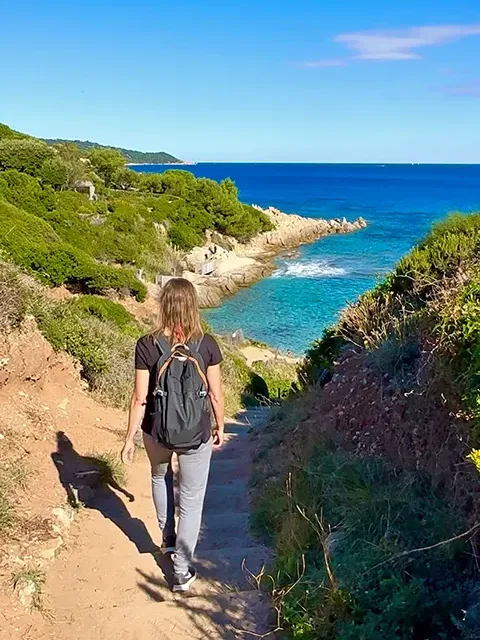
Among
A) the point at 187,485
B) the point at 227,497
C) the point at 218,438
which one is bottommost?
the point at 227,497

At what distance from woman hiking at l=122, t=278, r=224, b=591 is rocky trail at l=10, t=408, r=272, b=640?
9.1 inches

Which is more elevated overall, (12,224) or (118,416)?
(12,224)

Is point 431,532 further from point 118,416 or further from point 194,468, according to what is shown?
point 118,416

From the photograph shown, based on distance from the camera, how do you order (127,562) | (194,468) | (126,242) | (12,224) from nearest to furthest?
1. (194,468)
2. (127,562)
3. (12,224)
4. (126,242)

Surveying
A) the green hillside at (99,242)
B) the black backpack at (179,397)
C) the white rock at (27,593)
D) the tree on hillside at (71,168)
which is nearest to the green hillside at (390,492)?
the black backpack at (179,397)

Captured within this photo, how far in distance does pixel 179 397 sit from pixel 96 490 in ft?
7.48

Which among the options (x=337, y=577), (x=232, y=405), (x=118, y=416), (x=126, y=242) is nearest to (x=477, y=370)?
(x=337, y=577)

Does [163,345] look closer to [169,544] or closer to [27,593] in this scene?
[169,544]

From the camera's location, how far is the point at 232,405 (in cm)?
1251

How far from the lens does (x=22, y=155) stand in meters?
38.9

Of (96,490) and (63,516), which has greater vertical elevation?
(63,516)

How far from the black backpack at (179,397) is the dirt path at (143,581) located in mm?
985

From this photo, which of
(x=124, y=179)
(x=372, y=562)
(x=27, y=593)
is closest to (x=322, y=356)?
(x=372, y=562)

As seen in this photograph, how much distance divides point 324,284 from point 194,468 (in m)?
36.3
